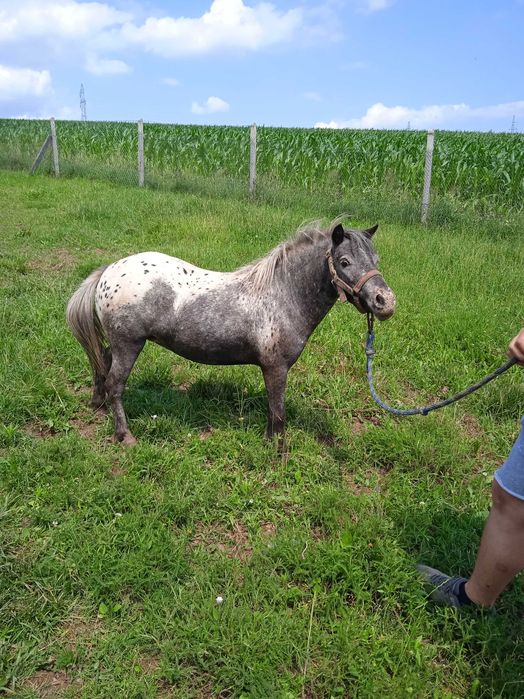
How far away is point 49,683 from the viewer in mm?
2242

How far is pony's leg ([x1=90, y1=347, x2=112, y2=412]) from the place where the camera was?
4.05 meters

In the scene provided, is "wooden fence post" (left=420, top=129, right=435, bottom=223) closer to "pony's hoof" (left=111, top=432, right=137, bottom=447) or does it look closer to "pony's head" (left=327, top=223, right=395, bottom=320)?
"pony's head" (left=327, top=223, right=395, bottom=320)

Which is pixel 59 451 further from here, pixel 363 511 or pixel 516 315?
pixel 516 315

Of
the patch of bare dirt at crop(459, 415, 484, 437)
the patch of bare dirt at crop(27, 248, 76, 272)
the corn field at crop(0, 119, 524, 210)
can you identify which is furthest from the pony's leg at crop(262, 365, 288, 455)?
the corn field at crop(0, 119, 524, 210)

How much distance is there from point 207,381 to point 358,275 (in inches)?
76.8

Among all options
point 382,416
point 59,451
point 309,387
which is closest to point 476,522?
point 382,416

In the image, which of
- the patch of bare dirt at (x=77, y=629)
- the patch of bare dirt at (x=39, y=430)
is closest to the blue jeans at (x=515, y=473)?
the patch of bare dirt at (x=77, y=629)

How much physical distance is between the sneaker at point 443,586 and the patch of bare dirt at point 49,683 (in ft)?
5.77

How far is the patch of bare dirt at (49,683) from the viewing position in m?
2.19

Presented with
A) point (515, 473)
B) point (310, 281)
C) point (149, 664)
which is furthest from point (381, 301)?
point (149, 664)

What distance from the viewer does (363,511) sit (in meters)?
3.14

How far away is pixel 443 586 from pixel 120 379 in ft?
7.93

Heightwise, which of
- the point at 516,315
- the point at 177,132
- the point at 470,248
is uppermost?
the point at 177,132

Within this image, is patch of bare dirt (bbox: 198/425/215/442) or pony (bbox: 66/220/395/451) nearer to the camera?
pony (bbox: 66/220/395/451)
